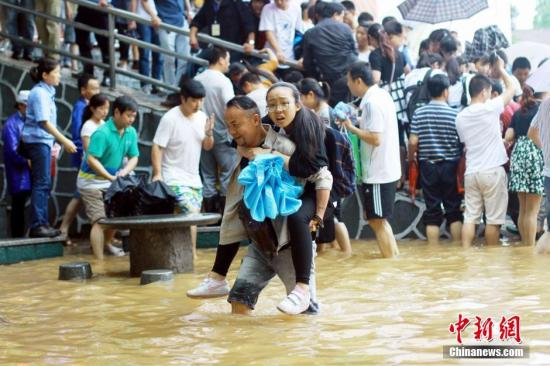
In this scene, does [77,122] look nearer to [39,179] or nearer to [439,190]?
[39,179]

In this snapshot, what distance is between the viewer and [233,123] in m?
6.02

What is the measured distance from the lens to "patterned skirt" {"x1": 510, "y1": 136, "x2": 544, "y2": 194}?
32.9ft

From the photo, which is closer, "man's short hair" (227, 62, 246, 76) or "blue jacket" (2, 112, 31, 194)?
"blue jacket" (2, 112, 31, 194)

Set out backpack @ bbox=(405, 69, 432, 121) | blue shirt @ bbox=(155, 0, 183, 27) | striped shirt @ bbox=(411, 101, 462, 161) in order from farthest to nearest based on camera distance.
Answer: blue shirt @ bbox=(155, 0, 183, 27)
backpack @ bbox=(405, 69, 432, 121)
striped shirt @ bbox=(411, 101, 462, 161)

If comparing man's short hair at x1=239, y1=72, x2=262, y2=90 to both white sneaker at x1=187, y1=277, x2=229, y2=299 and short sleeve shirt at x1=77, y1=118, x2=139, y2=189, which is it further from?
white sneaker at x1=187, y1=277, x2=229, y2=299

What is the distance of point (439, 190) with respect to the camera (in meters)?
10.8

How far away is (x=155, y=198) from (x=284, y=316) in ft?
11.7

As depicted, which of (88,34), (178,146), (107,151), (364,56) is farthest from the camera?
(88,34)

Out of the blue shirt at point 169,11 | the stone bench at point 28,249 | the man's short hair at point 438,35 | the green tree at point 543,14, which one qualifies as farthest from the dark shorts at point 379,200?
the green tree at point 543,14

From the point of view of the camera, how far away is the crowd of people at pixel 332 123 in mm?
9562

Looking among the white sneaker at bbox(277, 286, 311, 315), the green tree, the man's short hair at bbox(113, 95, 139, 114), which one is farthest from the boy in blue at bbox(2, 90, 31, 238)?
the green tree

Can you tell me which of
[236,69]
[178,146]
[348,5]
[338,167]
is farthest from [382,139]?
[348,5]

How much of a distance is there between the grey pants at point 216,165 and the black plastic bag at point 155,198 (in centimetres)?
127

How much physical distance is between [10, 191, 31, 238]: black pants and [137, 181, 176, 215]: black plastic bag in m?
1.89
